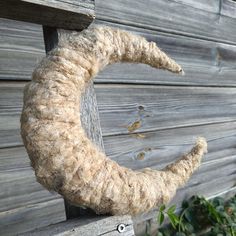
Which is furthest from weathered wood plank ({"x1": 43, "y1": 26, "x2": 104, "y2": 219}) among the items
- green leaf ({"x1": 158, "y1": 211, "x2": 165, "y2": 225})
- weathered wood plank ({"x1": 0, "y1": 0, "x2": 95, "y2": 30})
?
green leaf ({"x1": 158, "y1": 211, "x2": 165, "y2": 225})

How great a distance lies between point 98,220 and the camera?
1.59 feet

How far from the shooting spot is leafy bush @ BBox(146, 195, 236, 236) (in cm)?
143

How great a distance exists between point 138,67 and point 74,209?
2.34ft

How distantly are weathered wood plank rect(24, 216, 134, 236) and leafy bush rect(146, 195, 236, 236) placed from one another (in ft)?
3.09

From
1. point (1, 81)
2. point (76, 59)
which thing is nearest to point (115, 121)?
point (1, 81)

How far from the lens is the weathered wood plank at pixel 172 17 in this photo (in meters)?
1.05

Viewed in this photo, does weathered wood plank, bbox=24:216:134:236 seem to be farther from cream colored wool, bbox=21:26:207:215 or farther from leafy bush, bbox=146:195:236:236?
leafy bush, bbox=146:195:236:236

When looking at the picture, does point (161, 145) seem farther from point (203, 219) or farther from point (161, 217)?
point (203, 219)

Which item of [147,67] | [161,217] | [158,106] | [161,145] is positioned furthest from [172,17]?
[161,217]

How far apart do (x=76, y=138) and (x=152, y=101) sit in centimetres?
82

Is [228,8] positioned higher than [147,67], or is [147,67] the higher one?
[228,8]

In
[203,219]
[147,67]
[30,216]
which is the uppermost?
[147,67]

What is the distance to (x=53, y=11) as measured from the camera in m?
0.49

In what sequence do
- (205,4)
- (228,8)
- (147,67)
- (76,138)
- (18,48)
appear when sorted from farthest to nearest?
(228,8)
(205,4)
(147,67)
(18,48)
(76,138)
